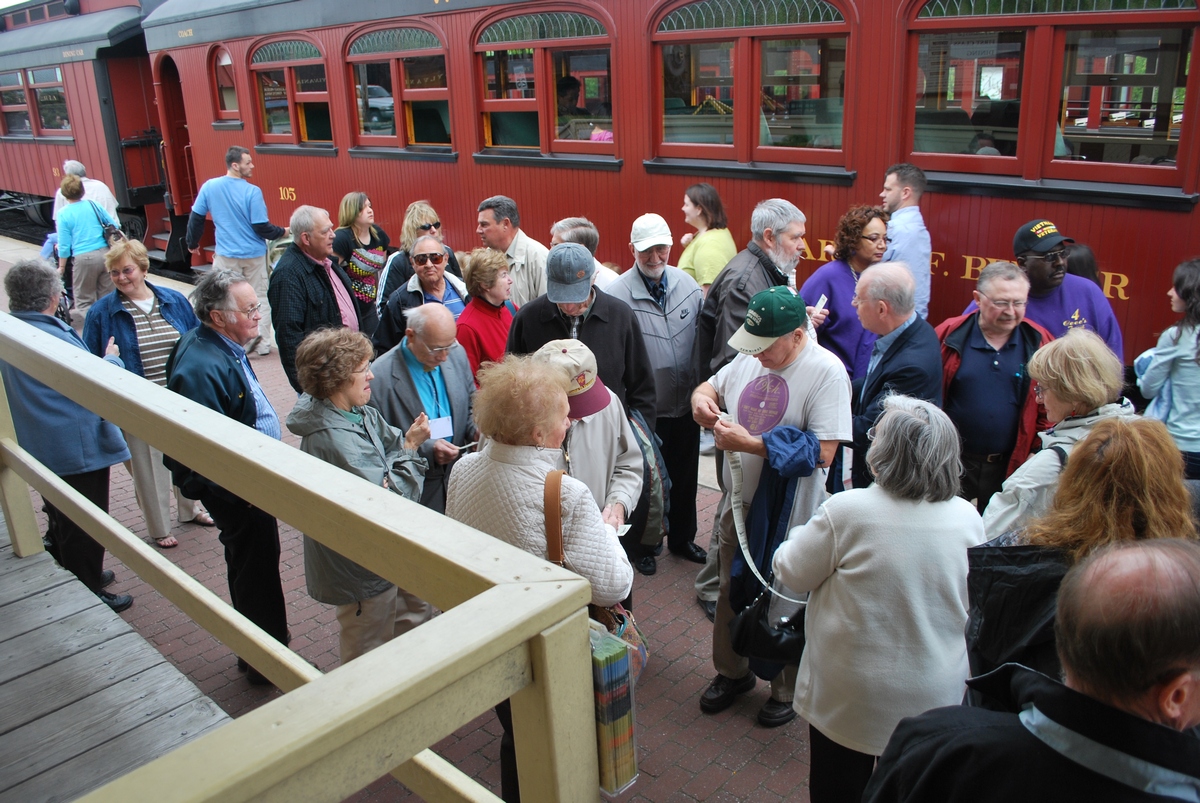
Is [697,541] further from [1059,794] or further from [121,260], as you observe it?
[1059,794]

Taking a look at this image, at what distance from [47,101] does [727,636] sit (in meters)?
16.6

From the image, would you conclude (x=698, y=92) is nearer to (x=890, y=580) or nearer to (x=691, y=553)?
(x=691, y=553)

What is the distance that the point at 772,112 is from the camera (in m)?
6.17

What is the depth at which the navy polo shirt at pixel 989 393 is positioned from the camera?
3.54 meters

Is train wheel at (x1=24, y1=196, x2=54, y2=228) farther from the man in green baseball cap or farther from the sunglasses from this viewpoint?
the man in green baseball cap

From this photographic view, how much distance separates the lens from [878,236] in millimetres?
4531

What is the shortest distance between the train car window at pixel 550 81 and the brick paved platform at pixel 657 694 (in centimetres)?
369

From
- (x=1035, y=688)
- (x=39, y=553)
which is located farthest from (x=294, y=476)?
(x=39, y=553)

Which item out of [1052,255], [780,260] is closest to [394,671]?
[780,260]

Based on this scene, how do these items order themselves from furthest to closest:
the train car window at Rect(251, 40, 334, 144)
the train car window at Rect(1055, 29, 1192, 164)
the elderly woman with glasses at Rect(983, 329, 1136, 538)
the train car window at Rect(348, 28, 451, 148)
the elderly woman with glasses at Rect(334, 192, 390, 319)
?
the train car window at Rect(251, 40, 334, 144), the train car window at Rect(348, 28, 451, 148), the elderly woman with glasses at Rect(334, 192, 390, 319), the train car window at Rect(1055, 29, 1192, 164), the elderly woman with glasses at Rect(983, 329, 1136, 538)

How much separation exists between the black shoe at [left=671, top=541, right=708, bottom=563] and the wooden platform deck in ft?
9.16

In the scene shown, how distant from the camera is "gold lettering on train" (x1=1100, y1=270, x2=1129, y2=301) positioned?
479 centimetres

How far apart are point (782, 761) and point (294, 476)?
2348 millimetres

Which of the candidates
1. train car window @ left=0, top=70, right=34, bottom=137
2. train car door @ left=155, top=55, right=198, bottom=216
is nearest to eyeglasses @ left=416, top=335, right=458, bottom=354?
train car door @ left=155, top=55, right=198, bottom=216
